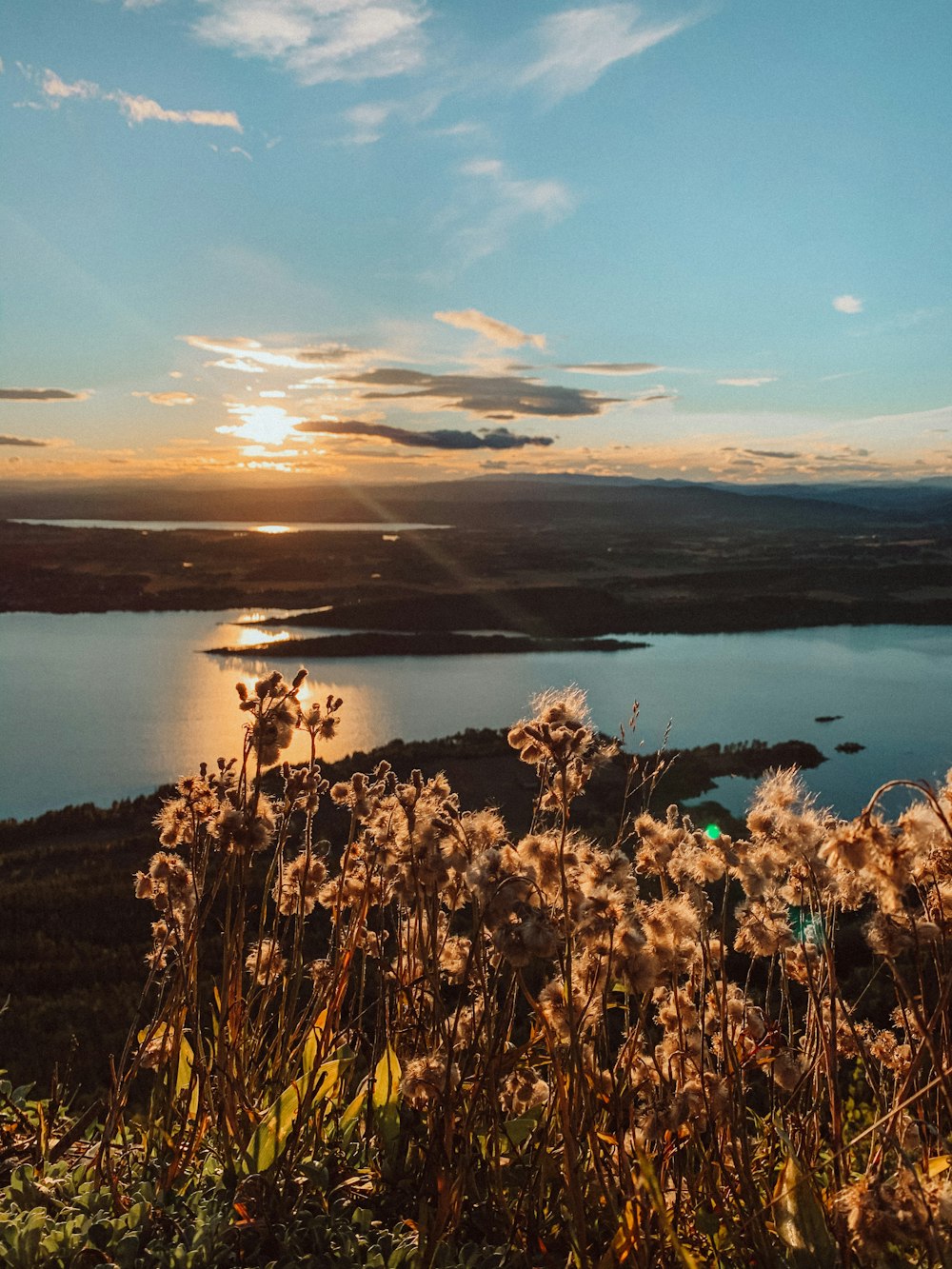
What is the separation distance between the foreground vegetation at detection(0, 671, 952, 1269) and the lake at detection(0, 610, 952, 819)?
11.5 meters

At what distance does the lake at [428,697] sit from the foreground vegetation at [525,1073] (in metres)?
11.5

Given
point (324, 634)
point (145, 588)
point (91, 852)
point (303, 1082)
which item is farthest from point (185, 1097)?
point (145, 588)

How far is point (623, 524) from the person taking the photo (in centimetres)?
16962

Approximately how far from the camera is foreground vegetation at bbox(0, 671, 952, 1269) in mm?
1546

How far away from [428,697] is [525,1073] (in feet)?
80.2

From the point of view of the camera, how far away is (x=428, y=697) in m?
26.4

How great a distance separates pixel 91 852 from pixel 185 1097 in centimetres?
1283

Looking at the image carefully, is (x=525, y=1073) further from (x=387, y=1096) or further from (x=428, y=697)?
(x=428, y=697)

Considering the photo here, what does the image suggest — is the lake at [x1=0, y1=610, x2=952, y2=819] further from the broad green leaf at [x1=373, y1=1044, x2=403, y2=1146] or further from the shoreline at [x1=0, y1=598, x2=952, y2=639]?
the broad green leaf at [x1=373, y1=1044, x2=403, y2=1146]

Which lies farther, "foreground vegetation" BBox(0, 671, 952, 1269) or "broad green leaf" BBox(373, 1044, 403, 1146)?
"broad green leaf" BBox(373, 1044, 403, 1146)

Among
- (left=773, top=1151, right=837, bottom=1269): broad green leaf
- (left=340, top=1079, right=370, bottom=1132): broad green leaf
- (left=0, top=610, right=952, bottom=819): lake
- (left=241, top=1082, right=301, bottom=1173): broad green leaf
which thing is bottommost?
(left=0, top=610, right=952, bottom=819): lake

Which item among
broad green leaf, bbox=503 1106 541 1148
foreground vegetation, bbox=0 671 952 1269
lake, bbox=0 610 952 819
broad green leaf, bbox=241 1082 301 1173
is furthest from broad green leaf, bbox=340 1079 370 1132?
lake, bbox=0 610 952 819

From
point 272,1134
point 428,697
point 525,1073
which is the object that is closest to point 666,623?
point 428,697

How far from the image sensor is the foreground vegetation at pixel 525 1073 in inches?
60.9
